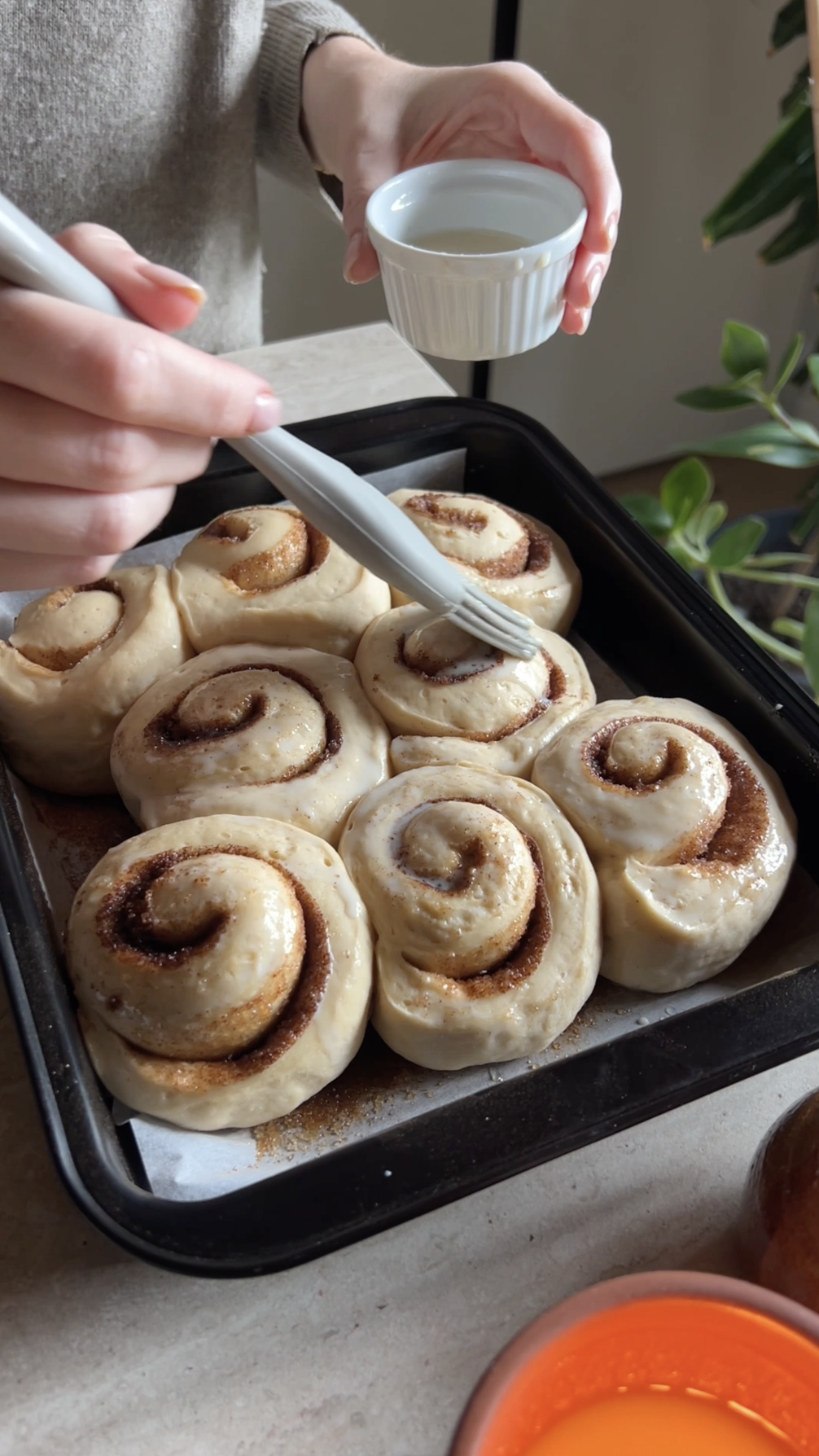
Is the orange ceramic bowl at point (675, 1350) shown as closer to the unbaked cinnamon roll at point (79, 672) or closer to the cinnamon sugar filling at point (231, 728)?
the cinnamon sugar filling at point (231, 728)

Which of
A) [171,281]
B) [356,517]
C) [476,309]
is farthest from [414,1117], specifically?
[476,309]

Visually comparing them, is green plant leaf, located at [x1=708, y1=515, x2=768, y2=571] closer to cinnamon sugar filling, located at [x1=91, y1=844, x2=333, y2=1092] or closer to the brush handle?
the brush handle

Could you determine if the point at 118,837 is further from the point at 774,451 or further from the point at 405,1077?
the point at 774,451

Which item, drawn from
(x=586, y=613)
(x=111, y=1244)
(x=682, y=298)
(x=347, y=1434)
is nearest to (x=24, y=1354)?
(x=111, y=1244)

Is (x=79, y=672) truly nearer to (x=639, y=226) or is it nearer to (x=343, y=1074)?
(x=343, y=1074)

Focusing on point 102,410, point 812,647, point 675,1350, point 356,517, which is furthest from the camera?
point 812,647

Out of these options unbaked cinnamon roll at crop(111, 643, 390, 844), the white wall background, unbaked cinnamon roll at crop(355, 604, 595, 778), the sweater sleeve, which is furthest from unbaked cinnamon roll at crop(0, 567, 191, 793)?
the white wall background
